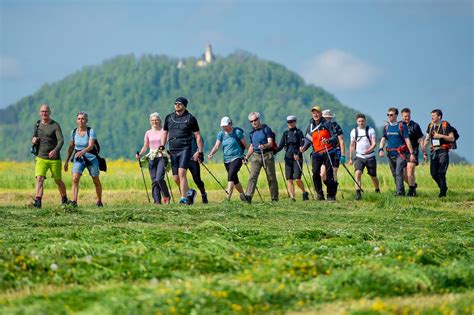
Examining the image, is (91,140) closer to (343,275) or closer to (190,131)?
(190,131)

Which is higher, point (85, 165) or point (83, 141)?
point (83, 141)

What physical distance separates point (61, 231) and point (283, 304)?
6906mm

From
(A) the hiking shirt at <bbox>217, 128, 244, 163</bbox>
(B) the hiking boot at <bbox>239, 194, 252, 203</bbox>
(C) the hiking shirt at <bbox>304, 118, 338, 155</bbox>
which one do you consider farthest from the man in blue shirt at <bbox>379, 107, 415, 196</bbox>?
(B) the hiking boot at <bbox>239, 194, 252, 203</bbox>

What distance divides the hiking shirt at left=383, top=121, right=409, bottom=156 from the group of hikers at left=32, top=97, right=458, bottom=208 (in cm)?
1

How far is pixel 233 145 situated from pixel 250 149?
2.74 feet

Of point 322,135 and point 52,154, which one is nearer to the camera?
point 52,154

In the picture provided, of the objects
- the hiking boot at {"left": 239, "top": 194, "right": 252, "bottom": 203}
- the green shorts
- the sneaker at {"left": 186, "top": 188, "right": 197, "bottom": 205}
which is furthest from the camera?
the hiking boot at {"left": 239, "top": 194, "right": 252, "bottom": 203}

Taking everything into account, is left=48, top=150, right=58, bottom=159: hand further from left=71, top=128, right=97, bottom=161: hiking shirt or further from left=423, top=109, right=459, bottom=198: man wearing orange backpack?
left=423, top=109, right=459, bottom=198: man wearing orange backpack

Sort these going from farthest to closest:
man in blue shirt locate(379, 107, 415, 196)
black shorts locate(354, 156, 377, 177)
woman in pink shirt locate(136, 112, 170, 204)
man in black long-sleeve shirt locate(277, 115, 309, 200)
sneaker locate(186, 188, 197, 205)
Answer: black shorts locate(354, 156, 377, 177) → man in blue shirt locate(379, 107, 415, 196) → man in black long-sleeve shirt locate(277, 115, 309, 200) → woman in pink shirt locate(136, 112, 170, 204) → sneaker locate(186, 188, 197, 205)

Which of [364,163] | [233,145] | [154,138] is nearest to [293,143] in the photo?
[233,145]

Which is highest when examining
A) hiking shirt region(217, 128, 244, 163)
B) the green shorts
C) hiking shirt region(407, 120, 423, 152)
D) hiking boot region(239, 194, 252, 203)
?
hiking shirt region(407, 120, 423, 152)

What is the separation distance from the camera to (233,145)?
26.7 m

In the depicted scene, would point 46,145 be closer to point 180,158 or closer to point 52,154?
point 52,154

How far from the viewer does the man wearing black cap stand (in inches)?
969
